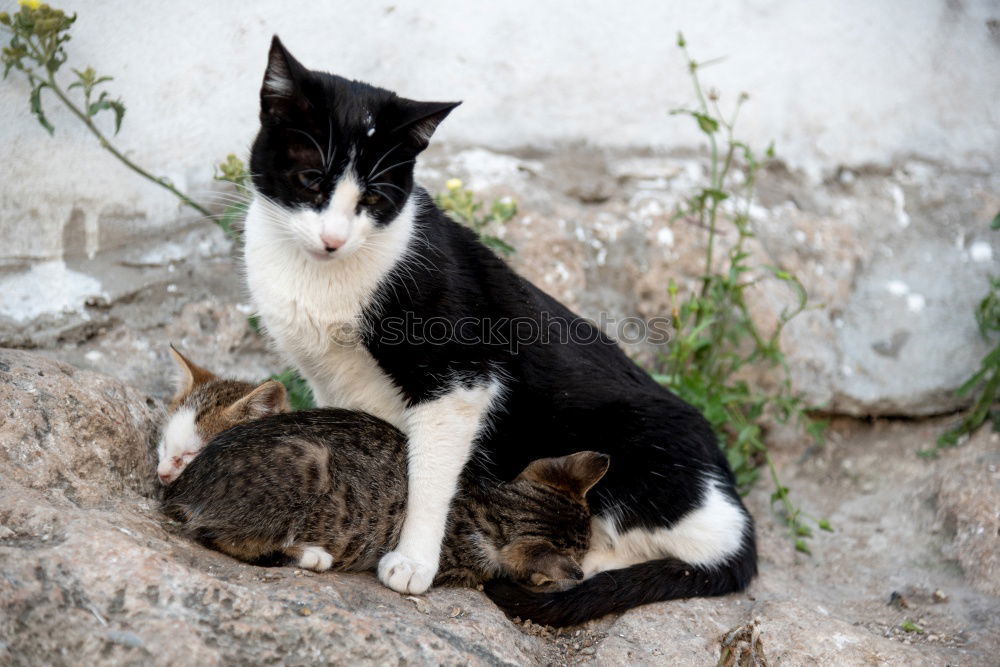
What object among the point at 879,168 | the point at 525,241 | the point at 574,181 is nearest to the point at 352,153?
the point at 525,241

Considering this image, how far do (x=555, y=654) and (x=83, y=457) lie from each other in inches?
58.9

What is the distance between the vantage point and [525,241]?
4.26m

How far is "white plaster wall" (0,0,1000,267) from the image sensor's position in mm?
3580

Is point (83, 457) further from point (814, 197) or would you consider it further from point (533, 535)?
point (814, 197)

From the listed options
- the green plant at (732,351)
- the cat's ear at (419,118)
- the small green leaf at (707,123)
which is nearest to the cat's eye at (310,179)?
the cat's ear at (419,118)

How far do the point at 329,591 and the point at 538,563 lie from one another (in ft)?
2.34

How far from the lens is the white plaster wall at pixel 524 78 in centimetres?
358

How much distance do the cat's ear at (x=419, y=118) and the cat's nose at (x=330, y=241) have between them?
1.21 feet

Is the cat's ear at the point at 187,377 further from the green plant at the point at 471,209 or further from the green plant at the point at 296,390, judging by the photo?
the green plant at the point at 471,209

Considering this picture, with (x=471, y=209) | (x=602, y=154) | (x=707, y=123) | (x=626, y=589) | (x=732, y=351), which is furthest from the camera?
(x=602, y=154)

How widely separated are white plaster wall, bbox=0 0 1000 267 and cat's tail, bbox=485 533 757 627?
2298mm

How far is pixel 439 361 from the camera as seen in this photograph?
2.71 m

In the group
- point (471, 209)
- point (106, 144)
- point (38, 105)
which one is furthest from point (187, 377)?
point (471, 209)

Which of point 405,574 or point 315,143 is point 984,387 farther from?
point 315,143
